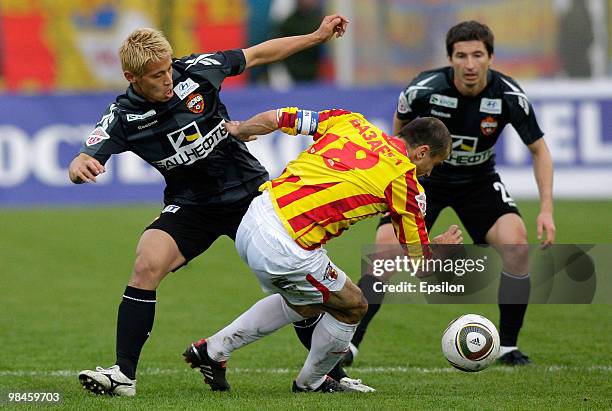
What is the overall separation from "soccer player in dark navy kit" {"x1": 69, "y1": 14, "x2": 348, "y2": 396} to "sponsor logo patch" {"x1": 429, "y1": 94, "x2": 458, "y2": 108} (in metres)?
1.17

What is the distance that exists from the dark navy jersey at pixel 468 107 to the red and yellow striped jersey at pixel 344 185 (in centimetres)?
172

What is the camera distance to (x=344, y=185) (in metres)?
6.04

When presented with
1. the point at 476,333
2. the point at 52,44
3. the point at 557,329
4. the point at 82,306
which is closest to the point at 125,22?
the point at 52,44

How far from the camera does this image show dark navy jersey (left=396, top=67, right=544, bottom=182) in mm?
7805

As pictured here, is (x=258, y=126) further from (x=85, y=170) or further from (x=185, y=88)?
(x=85, y=170)

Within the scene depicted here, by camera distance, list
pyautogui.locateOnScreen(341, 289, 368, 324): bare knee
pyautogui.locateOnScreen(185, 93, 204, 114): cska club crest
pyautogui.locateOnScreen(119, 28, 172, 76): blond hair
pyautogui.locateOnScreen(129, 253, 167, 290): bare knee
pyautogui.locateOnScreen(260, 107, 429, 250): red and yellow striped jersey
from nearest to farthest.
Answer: pyautogui.locateOnScreen(260, 107, 429, 250): red and yellow striped jersey, pyautogui.locateOnScreen(119, 28, 172, 76): blond hair, pyautogui.locateOnScreen(341, 289, 368, 324): bare knee, pyautogui.locateOnScreen(129, 253, 167, 290): bare knee, pyautogui.locateOnScreen(185, 93, 204, 114): cska club crest

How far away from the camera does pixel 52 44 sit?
24.2 m

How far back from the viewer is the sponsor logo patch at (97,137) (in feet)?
21.4

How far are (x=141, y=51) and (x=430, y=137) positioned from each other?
1.68 metres

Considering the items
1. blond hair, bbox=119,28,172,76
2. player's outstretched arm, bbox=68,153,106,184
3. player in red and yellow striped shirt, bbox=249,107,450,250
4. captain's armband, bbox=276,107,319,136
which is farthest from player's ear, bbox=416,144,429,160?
player's outstretched arm, bbox=68,153,106,184

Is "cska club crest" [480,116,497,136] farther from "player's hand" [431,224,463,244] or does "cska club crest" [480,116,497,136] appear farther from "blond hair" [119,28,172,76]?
"blond hair" [119,28,172,76]

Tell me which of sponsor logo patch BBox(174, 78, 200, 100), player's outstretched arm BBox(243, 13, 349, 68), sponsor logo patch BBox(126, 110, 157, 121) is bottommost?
sponsor logo patch BBox(126, 110, 157, 121)

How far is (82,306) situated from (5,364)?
2.59 metres

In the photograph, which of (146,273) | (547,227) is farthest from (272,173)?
(146,273)
